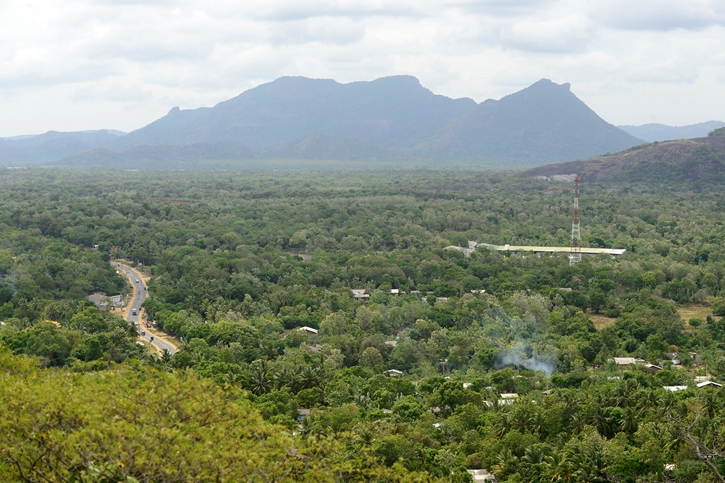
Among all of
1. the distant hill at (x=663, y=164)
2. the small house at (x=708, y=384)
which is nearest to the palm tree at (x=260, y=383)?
the small house at (x=708, y=384)

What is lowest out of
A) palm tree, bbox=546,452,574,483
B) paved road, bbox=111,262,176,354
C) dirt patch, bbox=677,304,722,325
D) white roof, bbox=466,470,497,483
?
dirt patch, bbox=677,304,722,325

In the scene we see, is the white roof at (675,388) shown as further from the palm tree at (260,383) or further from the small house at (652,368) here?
the palm tree at (260,383)

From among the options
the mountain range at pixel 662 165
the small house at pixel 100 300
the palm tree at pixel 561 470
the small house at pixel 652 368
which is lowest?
the small house at pixel 652 368

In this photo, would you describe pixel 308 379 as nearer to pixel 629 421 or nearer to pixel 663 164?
pixel 629 421

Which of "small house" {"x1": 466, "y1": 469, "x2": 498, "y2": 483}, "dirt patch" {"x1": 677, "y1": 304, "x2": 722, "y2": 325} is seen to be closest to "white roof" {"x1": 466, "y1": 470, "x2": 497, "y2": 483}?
"small house" {"x1": 466, "y1": 469, "x2": 498, "y2": 483}

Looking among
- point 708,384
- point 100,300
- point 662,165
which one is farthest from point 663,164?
point 708,384

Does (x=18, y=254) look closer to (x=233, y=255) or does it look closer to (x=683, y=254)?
(x=233, y=255)

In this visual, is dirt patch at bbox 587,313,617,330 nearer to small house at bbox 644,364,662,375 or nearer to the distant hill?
small house at bbox 644,364,662,375
